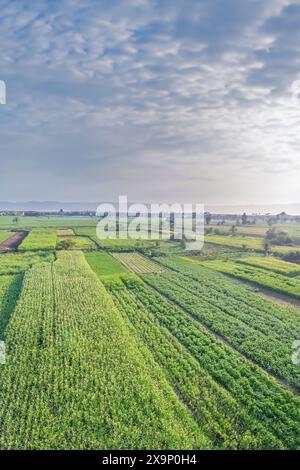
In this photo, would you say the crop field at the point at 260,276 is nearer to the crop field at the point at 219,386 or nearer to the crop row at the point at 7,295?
the crop field at the point at 219,386

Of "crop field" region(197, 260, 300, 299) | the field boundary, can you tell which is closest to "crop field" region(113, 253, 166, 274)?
"crop field" region(197, 260, 300, 299)

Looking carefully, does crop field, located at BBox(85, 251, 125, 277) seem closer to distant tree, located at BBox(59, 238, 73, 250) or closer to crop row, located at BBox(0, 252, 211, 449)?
distant tree, located at BBox(59, 238, 73, 250)

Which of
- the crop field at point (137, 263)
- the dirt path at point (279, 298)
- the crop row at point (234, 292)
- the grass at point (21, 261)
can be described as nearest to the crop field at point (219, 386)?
the crop row at point (234, 292)

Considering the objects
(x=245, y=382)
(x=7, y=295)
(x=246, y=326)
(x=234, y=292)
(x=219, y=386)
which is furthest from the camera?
(x=234, y=292)

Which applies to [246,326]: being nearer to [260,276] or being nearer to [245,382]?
[245,382]

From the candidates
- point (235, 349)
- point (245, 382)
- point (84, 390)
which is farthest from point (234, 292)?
point (84, 390)
